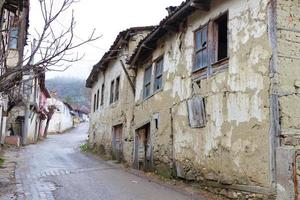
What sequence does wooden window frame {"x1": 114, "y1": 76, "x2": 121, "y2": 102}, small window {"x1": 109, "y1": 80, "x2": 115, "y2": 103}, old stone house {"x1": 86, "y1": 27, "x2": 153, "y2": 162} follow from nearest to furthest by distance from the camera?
1. old stone house {"x1": 86, "y1": 27, "x2": 153, "y2": 162}
2. wooden window frame {"x1": 114, "y1": 76, "x2": 121, "y2": 102}
3. small window {"x1": 109, "y1": 80, "x2": 115, "y2": 103}

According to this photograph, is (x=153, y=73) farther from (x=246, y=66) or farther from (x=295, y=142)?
(x=295, y=142)

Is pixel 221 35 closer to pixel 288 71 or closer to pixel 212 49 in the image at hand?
pixel 212 49

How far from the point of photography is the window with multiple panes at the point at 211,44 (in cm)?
972

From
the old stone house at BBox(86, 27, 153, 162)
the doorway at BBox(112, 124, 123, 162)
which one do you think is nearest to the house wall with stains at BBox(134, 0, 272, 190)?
the old stone house at BBox(86, 27, 153, 162)

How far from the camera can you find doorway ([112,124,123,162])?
56.7ft

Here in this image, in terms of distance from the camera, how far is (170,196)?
9016mm

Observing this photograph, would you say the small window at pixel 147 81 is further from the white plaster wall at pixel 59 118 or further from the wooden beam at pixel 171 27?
the white plaster wall at pixel 59 118

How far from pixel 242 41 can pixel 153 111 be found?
19.1 ft

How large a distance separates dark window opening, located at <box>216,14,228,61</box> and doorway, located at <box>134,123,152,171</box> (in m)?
4.82

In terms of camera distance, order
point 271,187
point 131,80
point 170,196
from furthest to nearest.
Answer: point 131,80
point 170,196
point 271,187

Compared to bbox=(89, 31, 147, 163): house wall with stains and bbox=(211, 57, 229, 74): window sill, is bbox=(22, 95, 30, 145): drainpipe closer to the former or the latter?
bbox=(89, 31, 147, 163): house wall with stains

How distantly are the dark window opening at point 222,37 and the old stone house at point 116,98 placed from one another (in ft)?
14.3

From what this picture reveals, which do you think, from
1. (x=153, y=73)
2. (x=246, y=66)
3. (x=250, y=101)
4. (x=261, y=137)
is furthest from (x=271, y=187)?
(x=153, y=73)

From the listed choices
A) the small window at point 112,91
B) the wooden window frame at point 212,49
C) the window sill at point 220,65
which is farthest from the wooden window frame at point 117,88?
the window sill at point 220,65
